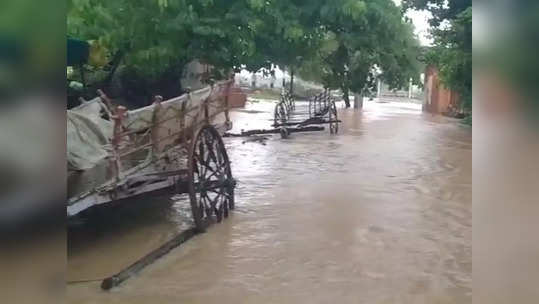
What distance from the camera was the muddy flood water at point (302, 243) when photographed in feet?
14.1

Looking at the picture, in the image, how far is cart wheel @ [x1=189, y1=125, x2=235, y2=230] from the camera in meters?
5.80

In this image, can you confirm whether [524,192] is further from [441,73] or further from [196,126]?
[441,73]

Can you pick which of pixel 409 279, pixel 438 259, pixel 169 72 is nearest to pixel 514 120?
pixel 409 279

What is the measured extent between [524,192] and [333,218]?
5.48 metres

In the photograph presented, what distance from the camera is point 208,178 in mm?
6316

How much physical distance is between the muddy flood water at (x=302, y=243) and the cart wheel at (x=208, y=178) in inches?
7.1

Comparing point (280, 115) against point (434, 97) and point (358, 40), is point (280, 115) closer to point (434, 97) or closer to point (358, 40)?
point (358, 40)

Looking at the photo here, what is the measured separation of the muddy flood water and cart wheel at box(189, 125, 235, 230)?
181 millimetres

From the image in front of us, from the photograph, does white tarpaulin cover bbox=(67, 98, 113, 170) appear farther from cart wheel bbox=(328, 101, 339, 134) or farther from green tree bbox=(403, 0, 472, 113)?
cart wheel bbox=(328, 101, 339, 134)

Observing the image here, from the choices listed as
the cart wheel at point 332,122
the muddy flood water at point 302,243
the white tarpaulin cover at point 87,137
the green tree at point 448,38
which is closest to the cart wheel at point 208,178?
the muddy flood water at point 302,243

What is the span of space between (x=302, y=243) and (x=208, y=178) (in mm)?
1408

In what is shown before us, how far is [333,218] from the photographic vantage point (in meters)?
6.61

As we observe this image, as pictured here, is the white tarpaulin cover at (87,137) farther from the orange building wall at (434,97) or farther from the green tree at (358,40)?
the orange building wall at (434,97)

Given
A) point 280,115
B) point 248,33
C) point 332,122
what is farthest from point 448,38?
point 248,33
